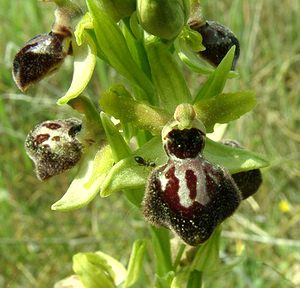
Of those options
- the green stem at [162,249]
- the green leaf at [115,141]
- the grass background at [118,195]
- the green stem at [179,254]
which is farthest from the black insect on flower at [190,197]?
the grass background at [118,195]

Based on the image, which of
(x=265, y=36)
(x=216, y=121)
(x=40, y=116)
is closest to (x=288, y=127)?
(x=265, y=36)

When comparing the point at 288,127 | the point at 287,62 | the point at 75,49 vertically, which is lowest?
the point at 288,127

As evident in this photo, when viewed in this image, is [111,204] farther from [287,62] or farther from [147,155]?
[147,155]

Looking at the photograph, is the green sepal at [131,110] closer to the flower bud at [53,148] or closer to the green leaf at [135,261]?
the flower bud at [53,148]

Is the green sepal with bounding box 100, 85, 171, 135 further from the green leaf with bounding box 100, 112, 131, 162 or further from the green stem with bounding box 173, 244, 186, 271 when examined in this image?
the green stem with bounding box 173, 244, 186, 271

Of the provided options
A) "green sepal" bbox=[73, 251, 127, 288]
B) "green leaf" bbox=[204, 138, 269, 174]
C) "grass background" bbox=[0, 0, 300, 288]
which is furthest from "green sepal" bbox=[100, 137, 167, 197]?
"grass background" bbox=[0, 0, 300, 288]

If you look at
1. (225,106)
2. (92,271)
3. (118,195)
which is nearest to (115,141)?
(225,106)
